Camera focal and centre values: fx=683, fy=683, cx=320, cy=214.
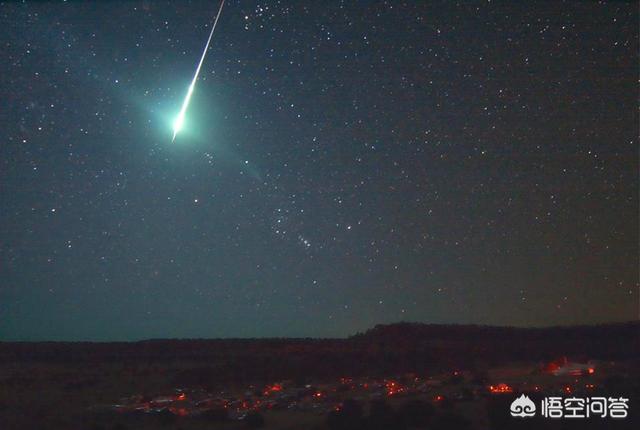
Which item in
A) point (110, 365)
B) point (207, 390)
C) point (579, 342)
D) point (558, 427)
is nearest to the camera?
point (558, 427)

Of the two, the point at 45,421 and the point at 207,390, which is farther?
the point at 207,390

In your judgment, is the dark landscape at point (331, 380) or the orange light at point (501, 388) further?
the orange light at point (501, 388)

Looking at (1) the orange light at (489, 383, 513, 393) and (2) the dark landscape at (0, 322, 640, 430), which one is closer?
(2) the dark landscape at (0, 322, 640, 430)

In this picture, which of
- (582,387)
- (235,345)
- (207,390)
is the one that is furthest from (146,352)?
(582,387)

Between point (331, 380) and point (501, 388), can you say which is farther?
point (331, 380)

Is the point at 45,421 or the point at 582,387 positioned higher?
the point at 582,387

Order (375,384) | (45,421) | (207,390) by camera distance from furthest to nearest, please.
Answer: (207,390), (375,384), (45,421)

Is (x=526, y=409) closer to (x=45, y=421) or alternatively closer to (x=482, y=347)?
(x=45, y=421)
